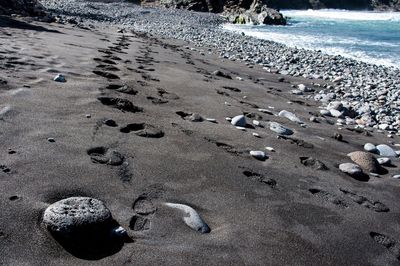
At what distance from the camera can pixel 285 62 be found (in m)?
12.6

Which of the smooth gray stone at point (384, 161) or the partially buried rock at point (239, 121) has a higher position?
the partially buried rock at point (239, 121)

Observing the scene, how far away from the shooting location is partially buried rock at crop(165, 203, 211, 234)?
255 centimetres

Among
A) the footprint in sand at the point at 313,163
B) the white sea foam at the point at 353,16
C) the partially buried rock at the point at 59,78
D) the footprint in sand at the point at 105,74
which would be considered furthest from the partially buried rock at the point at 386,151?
the white sea foam at the point at 353,16

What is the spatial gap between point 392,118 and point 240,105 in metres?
2.99

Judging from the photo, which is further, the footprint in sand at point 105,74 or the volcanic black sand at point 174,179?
the footprint in sand at point 105,74

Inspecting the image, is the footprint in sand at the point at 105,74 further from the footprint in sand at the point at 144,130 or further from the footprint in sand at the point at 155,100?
the footprint in sand at the point at 144,130

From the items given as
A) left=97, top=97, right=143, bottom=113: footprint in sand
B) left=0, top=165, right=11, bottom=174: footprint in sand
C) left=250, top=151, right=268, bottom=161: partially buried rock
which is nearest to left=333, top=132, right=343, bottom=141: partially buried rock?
left=250, top=151, right=268, bottom=161: partially buried rock

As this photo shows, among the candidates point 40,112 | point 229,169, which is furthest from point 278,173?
point 40,112

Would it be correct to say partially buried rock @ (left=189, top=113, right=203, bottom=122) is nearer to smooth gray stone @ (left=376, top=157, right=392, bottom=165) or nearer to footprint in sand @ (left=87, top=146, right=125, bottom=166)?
footprint in sand @ (left=87, top=146, right=125, bottom=166)

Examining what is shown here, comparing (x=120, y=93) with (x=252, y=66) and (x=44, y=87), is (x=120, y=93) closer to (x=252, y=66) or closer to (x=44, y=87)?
(x=44, y=87)

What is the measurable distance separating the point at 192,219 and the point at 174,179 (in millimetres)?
593

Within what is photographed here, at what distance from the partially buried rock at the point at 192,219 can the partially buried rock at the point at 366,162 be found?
2421 mm

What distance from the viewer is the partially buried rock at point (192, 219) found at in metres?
2.55

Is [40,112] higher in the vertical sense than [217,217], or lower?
higher
